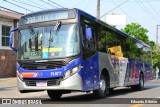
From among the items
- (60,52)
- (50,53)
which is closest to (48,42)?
(50,53)

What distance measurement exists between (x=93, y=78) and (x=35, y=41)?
8.59ft

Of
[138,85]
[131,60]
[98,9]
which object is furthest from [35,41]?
[98,9]

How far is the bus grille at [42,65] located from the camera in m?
12.9

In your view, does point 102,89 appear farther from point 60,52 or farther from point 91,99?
point 60,52

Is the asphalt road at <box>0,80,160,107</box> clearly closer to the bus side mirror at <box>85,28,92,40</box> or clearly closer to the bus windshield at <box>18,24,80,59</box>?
the bus windshield at <box>18,24,80,59</box>

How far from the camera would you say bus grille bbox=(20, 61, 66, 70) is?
506 inches

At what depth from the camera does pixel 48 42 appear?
43.2 feet

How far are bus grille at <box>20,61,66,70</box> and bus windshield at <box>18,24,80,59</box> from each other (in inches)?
8.7

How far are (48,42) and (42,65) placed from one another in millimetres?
839

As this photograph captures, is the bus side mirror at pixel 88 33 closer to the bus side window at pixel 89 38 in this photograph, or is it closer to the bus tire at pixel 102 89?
the bus side window at pixel 89 38

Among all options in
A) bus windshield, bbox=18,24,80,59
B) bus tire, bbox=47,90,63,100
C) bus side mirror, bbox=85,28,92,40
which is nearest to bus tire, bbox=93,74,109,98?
bus tire, bbox=47,90,63,100

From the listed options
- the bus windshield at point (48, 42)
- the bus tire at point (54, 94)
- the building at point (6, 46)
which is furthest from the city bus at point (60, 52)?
the building at point (6, 46)

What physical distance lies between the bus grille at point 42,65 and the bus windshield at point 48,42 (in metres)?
0.22

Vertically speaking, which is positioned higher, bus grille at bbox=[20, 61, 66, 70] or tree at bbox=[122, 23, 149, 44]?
tree at bbox=[122, 23, 149, 44]
